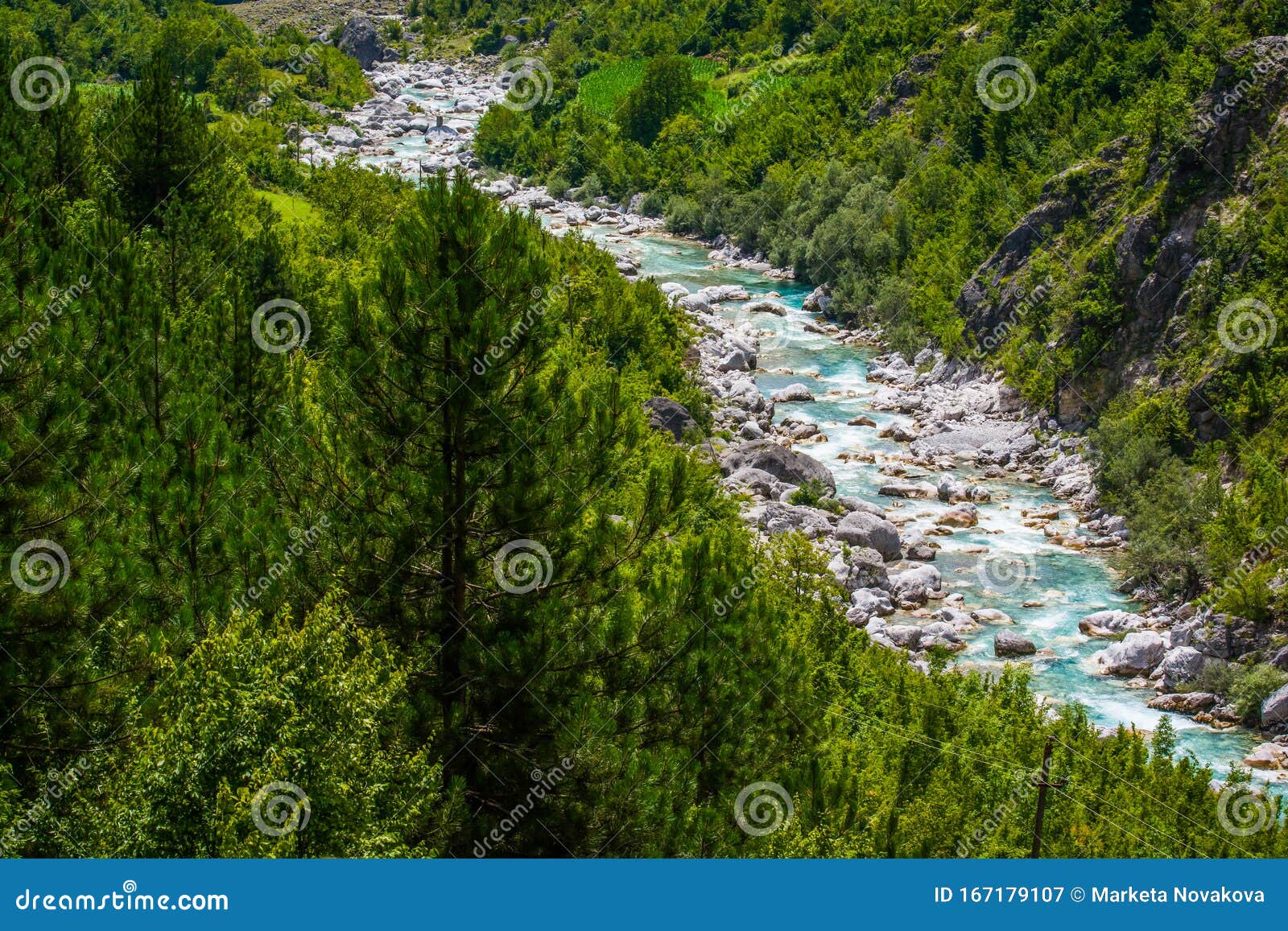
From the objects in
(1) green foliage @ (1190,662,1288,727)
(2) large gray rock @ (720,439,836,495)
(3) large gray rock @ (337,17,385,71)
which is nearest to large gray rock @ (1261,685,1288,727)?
(1) green foliage @ (1190,662,1288,727)

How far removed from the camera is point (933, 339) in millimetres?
54125

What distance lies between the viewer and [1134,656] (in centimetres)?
3102

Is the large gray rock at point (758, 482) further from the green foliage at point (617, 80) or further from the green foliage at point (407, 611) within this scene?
the green foliage at point (617, 80)

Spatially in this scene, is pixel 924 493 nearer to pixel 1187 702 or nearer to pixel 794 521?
pixel 794 521

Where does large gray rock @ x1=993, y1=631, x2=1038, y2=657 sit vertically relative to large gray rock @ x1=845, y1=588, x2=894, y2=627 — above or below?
above

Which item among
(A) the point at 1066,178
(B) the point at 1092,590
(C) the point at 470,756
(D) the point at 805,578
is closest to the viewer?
(C) the point at 470,756

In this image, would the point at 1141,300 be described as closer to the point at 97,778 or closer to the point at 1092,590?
the point at 1092,590

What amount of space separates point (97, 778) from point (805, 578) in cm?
1845

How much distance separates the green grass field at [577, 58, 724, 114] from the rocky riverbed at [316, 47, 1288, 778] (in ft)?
120

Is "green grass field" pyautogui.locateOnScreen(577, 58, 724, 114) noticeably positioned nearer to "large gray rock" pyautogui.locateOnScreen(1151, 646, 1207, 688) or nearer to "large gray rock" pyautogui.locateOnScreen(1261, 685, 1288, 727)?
"large gray rock" pyautogui.locateOnScreen(1151, 646, 1207, 688)

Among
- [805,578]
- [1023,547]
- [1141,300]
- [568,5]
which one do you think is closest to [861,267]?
[1141,300]

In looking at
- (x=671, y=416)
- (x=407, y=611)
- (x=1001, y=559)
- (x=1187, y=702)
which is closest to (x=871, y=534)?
(x=1001, y=559)

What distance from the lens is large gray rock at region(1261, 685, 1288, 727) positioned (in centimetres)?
2820

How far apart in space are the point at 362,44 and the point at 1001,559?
108543 millimetres
